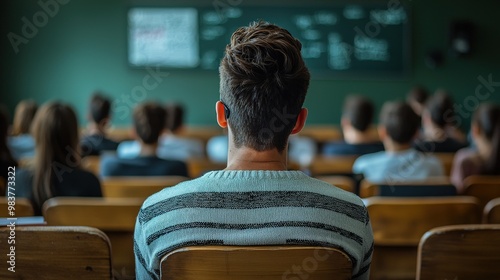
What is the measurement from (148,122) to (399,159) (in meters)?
1.60

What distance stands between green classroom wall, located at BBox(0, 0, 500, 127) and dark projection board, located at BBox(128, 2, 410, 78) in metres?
0.13

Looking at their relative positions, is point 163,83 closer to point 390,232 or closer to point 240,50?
point 390,232

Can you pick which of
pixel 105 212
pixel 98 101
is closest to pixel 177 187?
pixel 105 212

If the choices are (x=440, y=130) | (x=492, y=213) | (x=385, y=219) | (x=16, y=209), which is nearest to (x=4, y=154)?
(x=16, y=209)

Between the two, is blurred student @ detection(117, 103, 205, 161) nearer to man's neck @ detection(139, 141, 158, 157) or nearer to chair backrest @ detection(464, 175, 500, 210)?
man's neck @ detection(139, 141, 158, 157)

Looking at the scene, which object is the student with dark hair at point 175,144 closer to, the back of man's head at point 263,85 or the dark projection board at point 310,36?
the dark projection board at point 310,36

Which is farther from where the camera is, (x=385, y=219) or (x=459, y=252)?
(x=385, y=219)

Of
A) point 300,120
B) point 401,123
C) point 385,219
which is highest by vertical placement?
point 300,120

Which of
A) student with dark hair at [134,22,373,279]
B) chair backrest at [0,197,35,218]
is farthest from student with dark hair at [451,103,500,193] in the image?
student with dark hair at [134,22,373,279]

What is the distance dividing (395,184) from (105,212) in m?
1.45

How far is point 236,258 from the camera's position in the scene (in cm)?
161

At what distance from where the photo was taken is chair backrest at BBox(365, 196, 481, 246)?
9.53ft

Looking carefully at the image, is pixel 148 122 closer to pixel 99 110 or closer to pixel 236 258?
pixel 99 110

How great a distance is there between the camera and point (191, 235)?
5.73 ft
